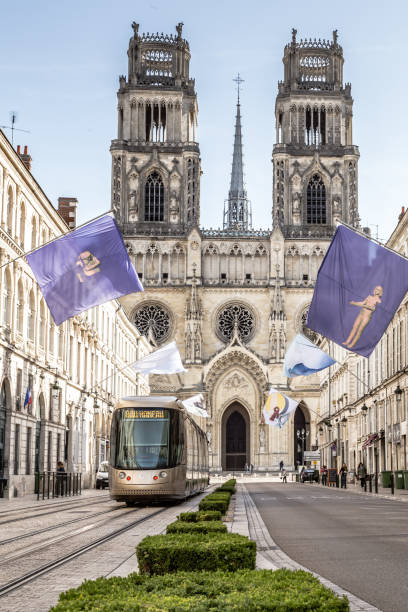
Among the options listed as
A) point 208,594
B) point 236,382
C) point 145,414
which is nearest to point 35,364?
point 145,414

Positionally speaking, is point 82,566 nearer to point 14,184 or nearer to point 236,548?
point 236,548

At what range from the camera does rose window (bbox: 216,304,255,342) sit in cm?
9206

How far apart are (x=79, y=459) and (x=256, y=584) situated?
158 feet

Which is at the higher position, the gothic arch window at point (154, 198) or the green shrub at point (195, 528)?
the gothic arch window at point (154, 198)

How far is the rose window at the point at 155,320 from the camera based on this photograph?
91688 mm

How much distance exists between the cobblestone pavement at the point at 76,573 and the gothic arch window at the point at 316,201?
77.9 metres

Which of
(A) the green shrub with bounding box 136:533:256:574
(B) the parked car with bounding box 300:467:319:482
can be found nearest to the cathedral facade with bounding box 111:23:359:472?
(B) the parked car with bounding box 300:467:319:482

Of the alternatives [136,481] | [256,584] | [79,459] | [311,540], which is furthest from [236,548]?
[79,459]

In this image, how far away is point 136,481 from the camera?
29.1m

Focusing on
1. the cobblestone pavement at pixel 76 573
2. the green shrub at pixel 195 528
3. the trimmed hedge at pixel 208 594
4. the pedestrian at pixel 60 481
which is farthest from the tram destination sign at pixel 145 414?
the trimmed hedge at pixel 208 594

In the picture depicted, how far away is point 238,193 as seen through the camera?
483 feet

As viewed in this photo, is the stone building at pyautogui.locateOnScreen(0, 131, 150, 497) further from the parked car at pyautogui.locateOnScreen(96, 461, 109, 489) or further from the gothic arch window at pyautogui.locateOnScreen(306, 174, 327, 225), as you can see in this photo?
the gothic arch window at pyautogui.locateOnScreen(306, 174, 327, 225)

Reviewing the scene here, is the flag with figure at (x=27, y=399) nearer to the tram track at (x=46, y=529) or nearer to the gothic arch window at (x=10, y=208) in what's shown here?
the gothic arch window at (x=10, y=208)

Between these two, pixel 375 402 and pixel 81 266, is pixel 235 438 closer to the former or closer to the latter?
pixel 375 402
